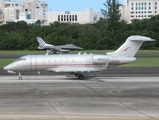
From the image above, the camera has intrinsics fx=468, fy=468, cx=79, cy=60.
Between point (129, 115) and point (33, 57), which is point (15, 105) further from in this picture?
point (33, 57)

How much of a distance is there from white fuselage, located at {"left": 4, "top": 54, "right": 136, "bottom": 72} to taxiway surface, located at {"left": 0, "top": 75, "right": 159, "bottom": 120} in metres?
1.18

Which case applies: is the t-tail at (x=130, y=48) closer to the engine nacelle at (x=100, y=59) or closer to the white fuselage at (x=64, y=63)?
the white fuselage at (x=64, y=63)

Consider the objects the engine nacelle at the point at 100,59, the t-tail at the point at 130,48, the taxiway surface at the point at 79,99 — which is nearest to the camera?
the taxiway surface at the point at 79,99

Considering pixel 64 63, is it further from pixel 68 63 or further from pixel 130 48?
pixel 130 48

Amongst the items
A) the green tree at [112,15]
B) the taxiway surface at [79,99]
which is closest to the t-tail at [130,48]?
the taxiway surface at [79,99]

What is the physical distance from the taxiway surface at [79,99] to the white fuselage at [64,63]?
46.4 inches

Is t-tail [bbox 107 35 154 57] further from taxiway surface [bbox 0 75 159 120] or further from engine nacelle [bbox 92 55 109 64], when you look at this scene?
taxiway surface [bbox 0 75 159 120]

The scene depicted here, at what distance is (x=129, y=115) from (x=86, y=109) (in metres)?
2.43

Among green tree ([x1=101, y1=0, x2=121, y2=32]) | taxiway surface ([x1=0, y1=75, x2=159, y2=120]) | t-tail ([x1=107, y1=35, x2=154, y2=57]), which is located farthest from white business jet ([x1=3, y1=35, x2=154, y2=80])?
green tree ([x1=101, y1=0, x2=121, y2=32])

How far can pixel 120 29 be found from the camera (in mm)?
119625

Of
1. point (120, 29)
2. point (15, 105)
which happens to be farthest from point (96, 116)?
point (120, 29)

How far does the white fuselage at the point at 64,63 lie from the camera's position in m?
36.9

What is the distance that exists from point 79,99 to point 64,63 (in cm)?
1229

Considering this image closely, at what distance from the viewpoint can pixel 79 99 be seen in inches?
985
